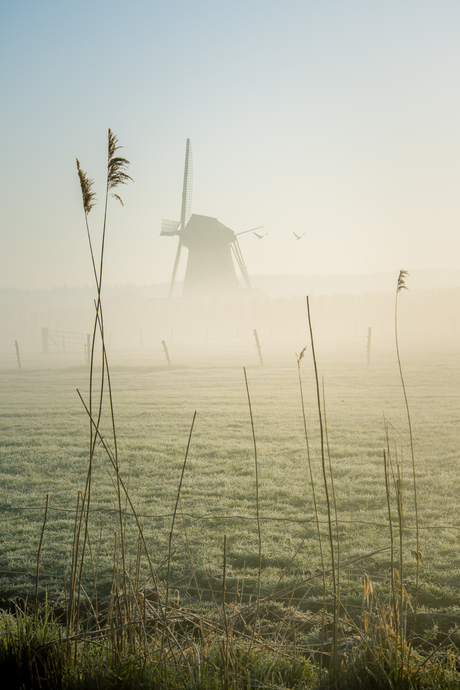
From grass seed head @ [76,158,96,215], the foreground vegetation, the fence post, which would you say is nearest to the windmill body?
the fence post

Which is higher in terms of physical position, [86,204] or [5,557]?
[86,204]

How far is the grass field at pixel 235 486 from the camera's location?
9.76 ft

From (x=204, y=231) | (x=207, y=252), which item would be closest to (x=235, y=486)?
(x=204, y=231)

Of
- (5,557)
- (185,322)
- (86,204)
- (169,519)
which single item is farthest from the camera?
(185,322)

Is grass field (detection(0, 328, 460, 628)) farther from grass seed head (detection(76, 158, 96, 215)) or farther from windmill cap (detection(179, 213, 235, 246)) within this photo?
windmill cap (detection(179, 213, 235, 246))

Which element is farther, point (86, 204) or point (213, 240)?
point (213, 240)

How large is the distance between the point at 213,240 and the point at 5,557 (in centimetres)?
4656

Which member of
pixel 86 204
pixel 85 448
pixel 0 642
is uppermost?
pixel 86 204

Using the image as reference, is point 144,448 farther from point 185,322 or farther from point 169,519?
point 185,322

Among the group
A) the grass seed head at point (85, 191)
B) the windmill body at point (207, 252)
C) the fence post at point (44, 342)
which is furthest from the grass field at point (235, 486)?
the windmill body at point (207, 252)

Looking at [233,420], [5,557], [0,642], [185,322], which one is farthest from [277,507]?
[185,322]

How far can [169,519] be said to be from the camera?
4090 millimetres

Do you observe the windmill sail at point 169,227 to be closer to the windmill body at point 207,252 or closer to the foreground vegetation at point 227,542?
the windmill body at point 207,252

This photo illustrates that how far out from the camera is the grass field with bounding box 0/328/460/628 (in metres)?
2.97
